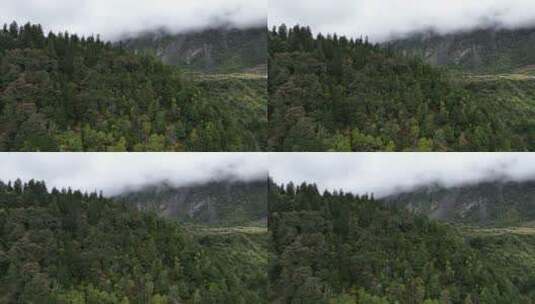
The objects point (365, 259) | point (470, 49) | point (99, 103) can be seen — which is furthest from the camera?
point (470, 49)

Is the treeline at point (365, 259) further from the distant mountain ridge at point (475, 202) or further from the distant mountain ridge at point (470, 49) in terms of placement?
the distant mountain ridge at point (470, 49)

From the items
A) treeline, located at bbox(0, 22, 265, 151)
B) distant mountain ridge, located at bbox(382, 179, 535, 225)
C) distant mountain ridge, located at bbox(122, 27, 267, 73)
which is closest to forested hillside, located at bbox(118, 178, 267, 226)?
treeline, located at bbox(0, 22, 265, 151)

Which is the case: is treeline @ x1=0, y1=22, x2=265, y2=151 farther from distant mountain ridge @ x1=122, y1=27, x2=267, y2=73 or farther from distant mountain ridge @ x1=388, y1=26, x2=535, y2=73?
distant mountain ridge @ x1=388, y1=26, x2=535, y2=73

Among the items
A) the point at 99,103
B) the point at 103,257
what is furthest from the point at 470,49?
the point at 103,257

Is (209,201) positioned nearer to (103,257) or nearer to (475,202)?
(103,257)

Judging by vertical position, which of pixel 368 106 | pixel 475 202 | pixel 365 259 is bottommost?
pixel 365 259

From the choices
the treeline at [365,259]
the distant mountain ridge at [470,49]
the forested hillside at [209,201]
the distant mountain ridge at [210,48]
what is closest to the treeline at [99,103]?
the distant mountain ridge at [210,48]

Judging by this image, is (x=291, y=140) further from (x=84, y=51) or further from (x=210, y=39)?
(x=84, y=51)
